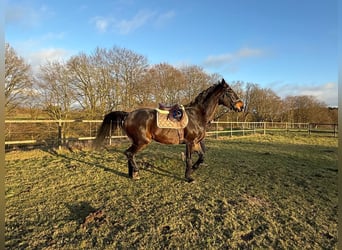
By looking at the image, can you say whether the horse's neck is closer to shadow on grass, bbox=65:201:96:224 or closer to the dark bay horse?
the dark bay horse

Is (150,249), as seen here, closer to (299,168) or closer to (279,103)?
(299,168)

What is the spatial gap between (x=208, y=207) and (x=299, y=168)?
3619 mm

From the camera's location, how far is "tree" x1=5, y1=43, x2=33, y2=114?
9719 mm

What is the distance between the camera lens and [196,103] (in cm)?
493

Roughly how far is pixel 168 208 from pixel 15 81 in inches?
402

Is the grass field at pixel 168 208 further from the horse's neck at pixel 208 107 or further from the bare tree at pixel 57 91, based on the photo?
the bare tree at pixel 57 91

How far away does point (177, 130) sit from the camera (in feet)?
14.8

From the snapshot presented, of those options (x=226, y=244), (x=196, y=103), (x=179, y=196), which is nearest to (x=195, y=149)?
(x=196, y=103)

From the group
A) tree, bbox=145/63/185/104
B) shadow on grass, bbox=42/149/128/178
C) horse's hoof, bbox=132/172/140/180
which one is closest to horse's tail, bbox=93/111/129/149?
shadow on grass, bbox=42/149/128/178

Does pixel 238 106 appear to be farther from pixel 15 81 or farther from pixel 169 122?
pixel 15 81

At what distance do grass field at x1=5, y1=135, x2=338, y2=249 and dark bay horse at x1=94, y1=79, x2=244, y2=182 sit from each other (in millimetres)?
507

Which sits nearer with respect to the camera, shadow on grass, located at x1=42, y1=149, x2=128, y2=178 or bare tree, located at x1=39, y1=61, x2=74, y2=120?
shadow on grass, located at x1=42, y1=149, x2=128, y2=178

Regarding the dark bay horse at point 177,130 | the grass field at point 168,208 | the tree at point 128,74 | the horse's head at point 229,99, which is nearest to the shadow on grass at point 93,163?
the grass field at point 168,208

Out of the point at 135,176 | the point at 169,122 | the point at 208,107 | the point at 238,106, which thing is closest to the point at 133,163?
the point at 135,176
